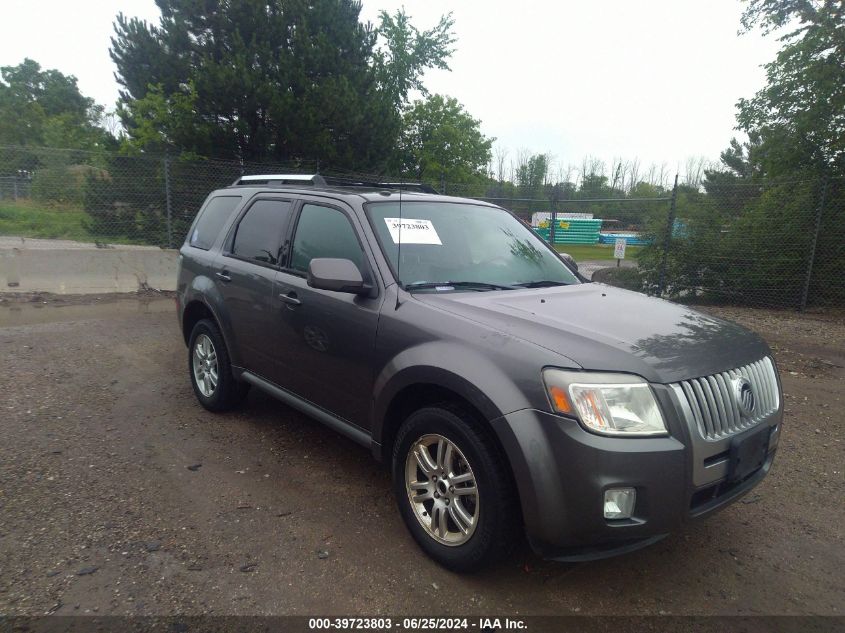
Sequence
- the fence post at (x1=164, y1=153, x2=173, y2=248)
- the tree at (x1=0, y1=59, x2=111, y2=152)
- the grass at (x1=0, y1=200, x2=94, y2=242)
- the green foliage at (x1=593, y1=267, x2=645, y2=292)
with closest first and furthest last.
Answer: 1. the grass at (x1=0, y1=200, x2=94, y2=242)
2. the fence post at (x1=164, y1=153, x2=173, y2=248)
3. the green foliage at (x1=593, y1=267, x2=645, y2=292)
4. the tree at (x1=0, y1=59, x2=111, y2=152)

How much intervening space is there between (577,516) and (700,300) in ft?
34.5

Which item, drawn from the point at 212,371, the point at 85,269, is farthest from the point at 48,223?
the point at 212,371

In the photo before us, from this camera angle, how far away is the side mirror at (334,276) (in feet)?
9.82

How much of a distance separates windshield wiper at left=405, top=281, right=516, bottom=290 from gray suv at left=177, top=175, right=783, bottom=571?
0.01 meters

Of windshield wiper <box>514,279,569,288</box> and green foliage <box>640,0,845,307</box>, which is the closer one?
windshield wiper <box>514,279,569,288</box>

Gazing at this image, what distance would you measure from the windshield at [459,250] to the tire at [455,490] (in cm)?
85

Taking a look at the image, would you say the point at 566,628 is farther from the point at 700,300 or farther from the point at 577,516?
the point at 700,300

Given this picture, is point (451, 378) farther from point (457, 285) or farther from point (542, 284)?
point (542, 284)

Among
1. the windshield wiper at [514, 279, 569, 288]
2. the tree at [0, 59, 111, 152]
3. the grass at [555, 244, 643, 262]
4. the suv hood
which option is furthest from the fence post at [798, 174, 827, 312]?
the tree at [0, 59, 111, 152]

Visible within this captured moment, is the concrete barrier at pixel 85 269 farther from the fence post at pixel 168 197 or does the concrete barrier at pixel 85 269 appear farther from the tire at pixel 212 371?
the tire at pixel 212 371

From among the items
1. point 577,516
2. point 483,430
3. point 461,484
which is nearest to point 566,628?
point 577,516

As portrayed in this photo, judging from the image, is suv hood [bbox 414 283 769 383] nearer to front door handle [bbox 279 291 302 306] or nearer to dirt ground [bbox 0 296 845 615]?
front door handle [bbox 279 291 302 306]

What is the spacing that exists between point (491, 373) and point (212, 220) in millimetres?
3491

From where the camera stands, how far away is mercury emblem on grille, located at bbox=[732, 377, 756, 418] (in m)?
2.54
